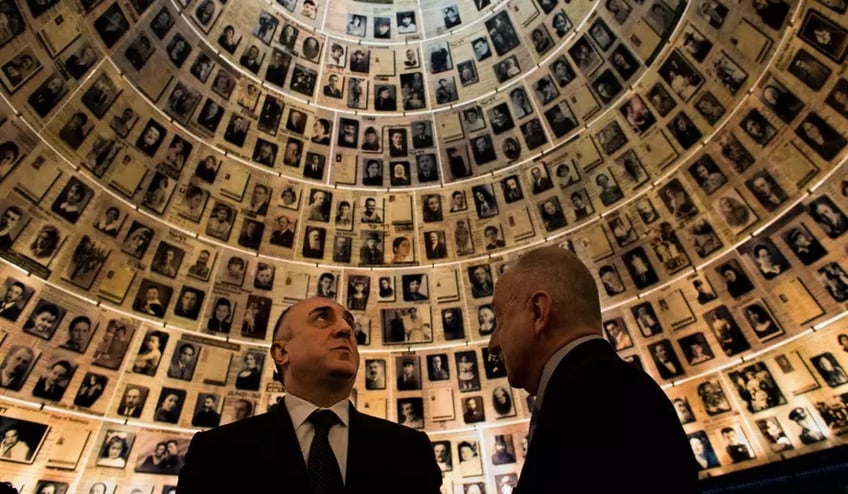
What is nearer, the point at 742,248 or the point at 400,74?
the point at 742,248

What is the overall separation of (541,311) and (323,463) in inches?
74.0

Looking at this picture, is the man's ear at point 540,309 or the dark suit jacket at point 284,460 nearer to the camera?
the dark suit jacket at point 284,460

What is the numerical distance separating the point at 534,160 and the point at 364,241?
5960 mm

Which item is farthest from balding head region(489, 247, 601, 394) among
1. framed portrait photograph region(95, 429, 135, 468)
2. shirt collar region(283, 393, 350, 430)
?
framed portrait photograph region(95, 429, 135, 468)

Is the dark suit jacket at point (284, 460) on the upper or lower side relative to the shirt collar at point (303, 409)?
lower

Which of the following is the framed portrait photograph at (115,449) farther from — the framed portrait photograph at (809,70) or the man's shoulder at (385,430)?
the framed portrait photograph at (809,70)

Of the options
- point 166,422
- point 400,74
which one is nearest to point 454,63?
point 400,74

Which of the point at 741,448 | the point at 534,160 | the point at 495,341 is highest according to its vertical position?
the point at 534,160

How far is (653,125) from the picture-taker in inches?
600

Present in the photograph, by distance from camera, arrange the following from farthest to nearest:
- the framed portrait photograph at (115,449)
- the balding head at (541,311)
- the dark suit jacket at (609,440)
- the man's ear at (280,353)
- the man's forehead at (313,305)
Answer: the framed portrait photograph at (115,449)
the man's forehead at (313,305)
the man's ear at (280,353)
the balding head at (541,311)
the dark suit jacket at (609,440)

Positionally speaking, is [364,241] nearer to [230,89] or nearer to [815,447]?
[230,89]

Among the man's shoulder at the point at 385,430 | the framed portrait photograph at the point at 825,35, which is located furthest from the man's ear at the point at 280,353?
the framed portrait photograph at the point at 825,35

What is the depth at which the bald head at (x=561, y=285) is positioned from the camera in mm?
3914

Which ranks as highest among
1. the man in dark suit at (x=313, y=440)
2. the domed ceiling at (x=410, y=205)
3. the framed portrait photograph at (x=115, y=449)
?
the domed ceiling at (x=410, y=205)
